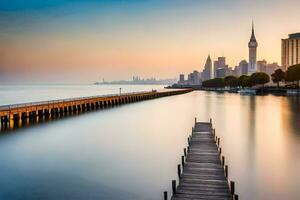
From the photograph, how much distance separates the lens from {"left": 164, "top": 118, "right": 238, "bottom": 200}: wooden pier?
47.1 ft

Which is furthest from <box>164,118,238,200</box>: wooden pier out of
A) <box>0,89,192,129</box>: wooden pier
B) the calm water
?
<box>0,89,192,129</box>: wooden pier

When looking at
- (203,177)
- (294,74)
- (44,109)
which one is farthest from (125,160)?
(294,74)

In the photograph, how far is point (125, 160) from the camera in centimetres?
2741

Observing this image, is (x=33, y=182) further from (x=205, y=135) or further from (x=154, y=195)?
(x=205, y=135)

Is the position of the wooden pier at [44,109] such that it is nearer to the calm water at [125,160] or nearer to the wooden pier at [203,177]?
the calm water at [125,160]

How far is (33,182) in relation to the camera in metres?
20.9

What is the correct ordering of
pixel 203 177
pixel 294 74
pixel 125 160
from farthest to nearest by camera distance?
1. pixel 294 74
2. pixel 125 160
3. pixel 203 177

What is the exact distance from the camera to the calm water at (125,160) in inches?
770

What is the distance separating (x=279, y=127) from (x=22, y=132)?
3528 centimetres

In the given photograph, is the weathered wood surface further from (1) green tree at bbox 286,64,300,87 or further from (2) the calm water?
(1) green tree at bbox 286,64,300,87

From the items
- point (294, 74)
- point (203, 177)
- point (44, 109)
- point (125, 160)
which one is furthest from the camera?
point (294, 74)

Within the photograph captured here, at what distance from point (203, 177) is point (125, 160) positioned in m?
11.9

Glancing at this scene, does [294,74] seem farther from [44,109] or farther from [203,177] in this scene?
[203,177]

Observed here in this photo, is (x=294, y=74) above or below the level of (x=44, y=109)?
above
